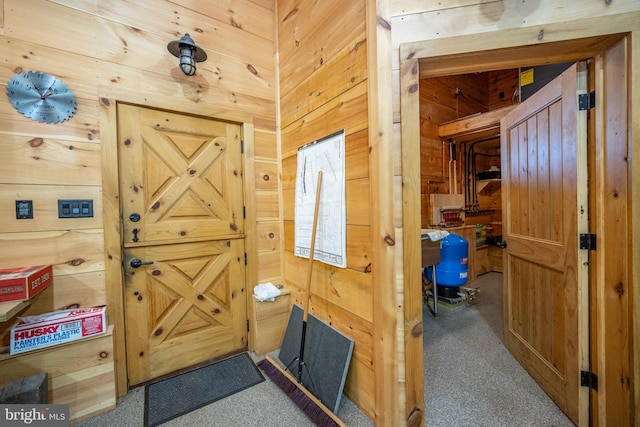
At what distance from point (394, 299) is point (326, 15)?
1.91 metres

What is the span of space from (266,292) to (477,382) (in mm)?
1718

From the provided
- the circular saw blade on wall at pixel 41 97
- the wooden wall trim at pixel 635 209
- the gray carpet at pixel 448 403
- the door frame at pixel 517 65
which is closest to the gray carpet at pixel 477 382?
the gray carpet at pixel 448 403

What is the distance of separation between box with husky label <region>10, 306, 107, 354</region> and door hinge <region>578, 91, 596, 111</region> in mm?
3063

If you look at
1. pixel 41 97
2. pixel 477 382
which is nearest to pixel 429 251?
pixel 477 382

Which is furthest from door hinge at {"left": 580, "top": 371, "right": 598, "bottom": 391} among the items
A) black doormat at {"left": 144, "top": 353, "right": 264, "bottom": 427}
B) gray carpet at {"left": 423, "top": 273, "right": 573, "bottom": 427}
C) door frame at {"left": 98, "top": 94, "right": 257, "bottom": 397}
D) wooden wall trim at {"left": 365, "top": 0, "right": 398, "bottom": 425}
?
door frame at {"left": 98, "top": 94, "right": 257, "bottom": 397}

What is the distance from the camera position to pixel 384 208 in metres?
1.29

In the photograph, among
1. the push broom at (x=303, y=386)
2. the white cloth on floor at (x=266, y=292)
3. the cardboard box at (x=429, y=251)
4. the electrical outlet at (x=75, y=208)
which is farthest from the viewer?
the cardboard box at (x=429, y=251)

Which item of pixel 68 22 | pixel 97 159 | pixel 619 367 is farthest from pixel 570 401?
pixel 68 22

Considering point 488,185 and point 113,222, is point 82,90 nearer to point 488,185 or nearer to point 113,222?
point 113,222

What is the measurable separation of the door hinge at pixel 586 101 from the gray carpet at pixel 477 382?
1.78 m

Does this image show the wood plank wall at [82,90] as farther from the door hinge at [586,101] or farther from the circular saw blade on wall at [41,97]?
the door hinge at [586,101]

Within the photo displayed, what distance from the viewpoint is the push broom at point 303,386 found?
1.37 metres

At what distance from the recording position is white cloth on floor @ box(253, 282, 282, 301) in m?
2.08

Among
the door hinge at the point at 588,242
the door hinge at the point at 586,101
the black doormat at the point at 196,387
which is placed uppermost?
the door hinge at the point at 586,101
